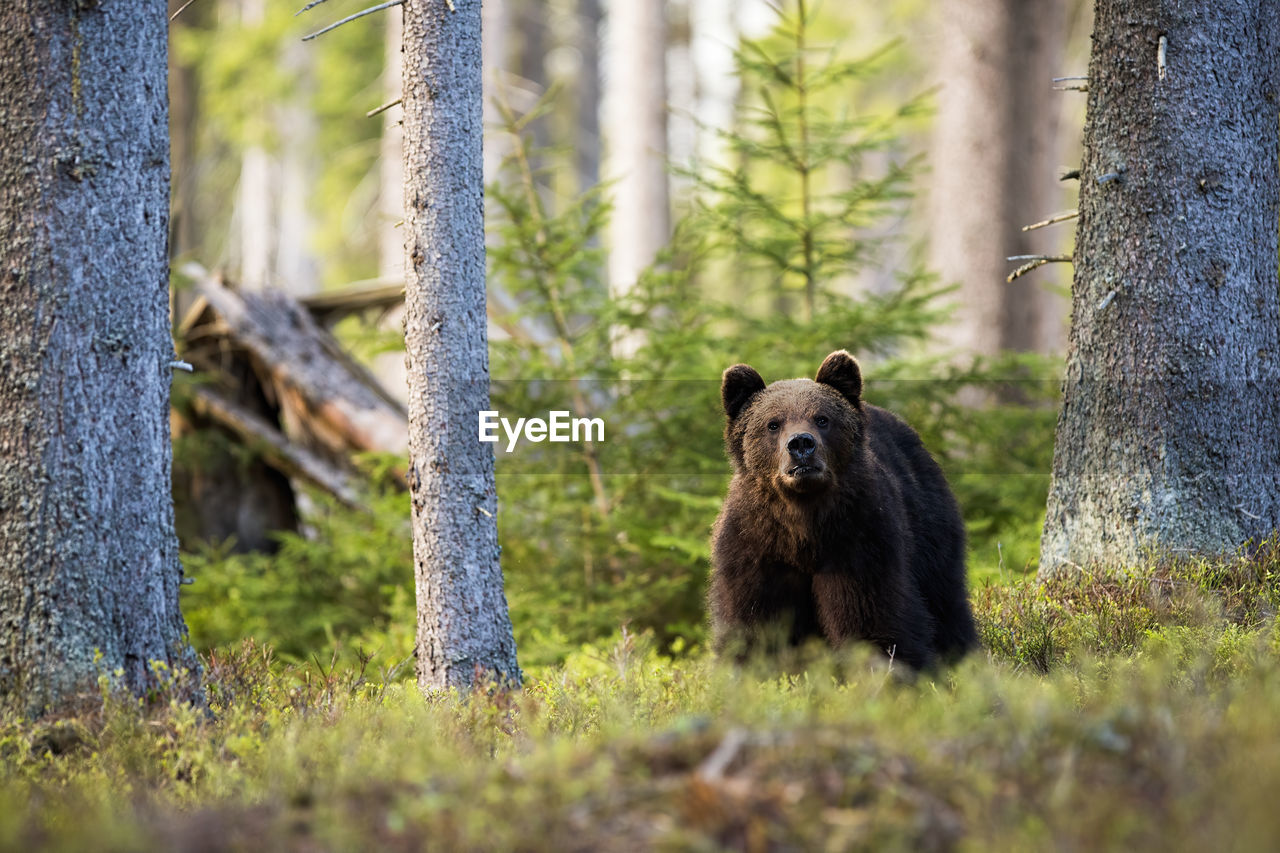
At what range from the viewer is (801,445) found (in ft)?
17.7

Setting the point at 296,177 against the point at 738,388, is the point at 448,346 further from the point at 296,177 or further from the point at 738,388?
the point at 296,177

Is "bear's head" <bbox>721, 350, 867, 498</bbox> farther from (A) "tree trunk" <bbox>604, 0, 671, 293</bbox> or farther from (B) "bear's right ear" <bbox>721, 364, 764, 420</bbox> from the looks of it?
(A) "tree trunk" <bbox>604, 0, 671, 293</bbox>

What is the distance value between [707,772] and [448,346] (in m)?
3.09

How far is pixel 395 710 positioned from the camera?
484 cm

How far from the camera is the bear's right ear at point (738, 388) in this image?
601 centimetres

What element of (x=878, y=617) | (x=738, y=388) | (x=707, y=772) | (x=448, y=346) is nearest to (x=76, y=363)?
(x=448, y=346)

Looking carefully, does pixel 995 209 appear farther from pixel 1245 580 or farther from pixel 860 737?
pixel 860 737

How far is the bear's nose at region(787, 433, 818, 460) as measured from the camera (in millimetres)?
5395

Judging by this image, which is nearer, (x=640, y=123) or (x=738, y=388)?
(x=738, y=388)

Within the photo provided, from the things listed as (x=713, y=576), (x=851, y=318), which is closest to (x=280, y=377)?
Result: (x=851, y=318)

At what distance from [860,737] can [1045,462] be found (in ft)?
23.3

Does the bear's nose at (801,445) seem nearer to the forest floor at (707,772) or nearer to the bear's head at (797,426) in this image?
the bear's head at (797,426)

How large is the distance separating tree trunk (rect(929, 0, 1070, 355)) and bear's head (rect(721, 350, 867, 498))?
7.64 m

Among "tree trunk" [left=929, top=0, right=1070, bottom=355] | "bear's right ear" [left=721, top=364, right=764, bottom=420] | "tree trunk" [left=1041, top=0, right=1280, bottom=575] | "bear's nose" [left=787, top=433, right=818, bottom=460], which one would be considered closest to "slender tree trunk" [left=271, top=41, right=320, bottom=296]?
"tree trunk" [left=929, top=0, right=1070, bottom=355]
